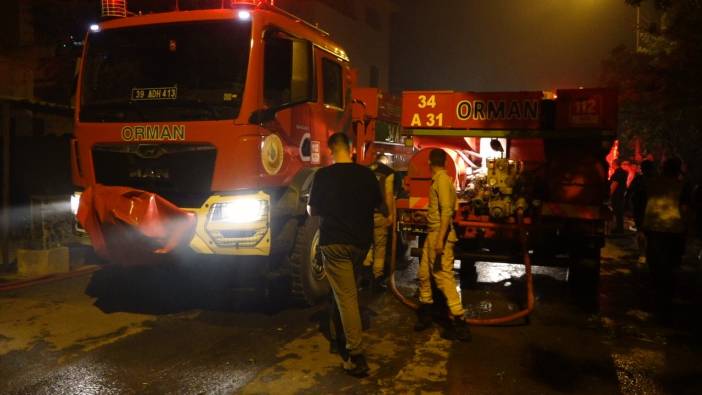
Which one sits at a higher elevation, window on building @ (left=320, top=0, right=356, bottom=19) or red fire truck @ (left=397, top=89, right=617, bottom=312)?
window on building @ (left=320, top=0, right=356, bottom=19)

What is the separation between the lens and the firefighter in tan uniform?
18.0 ft

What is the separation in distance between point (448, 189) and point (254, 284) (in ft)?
10.4

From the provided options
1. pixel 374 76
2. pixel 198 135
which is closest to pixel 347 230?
pixel 198 135

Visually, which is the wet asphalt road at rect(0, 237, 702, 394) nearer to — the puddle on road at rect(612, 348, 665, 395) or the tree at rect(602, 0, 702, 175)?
the puddle on road at rect(612, 348, 665, 395)

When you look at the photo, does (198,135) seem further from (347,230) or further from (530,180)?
(530,180)

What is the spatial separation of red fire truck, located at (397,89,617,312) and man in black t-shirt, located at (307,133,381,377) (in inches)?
95.3

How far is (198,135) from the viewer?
5.64 metres

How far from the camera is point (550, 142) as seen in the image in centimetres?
701

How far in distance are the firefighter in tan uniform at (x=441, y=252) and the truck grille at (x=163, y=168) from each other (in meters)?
2.17

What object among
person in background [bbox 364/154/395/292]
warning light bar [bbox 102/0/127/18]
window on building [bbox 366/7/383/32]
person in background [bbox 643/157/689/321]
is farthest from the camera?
window on building [bbox 366/7/383/32]

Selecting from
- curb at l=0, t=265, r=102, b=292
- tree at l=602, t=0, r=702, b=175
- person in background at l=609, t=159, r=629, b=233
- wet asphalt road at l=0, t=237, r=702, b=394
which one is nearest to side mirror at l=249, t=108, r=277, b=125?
wet asphalt road at l=0, t=237, r=702, b=394

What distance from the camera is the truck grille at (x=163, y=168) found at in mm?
5703

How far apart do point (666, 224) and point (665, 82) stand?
5.56 m

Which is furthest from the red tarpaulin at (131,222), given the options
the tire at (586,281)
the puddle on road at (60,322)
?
the tire at (586,281)
